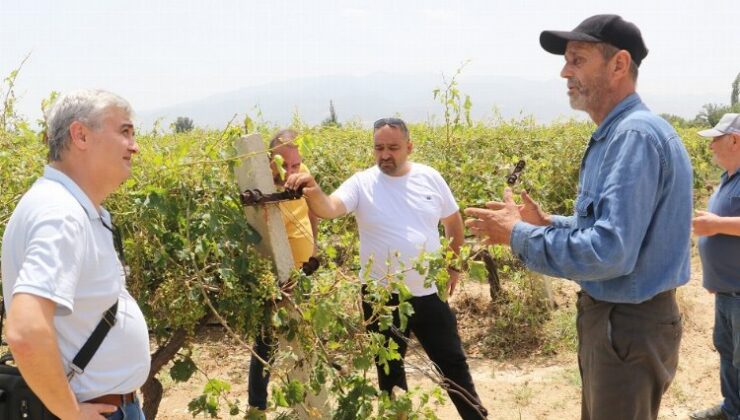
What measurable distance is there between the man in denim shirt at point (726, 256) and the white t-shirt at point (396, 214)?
1553 mm

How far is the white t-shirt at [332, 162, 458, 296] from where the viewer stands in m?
3.56

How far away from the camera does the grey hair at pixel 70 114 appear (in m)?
1.76

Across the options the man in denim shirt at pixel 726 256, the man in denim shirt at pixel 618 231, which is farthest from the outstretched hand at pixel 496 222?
the man in denim shirt at pixel 726 256

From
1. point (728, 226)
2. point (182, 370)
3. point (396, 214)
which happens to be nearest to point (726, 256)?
point (728, 226)

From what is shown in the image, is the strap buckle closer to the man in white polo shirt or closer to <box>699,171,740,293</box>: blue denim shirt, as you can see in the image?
the man in white polo shirt

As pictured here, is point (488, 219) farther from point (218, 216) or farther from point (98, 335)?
point (98, 335)

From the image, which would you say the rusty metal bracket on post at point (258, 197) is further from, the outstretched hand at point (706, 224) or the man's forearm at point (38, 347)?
the outstretched hand at point (706, 224)

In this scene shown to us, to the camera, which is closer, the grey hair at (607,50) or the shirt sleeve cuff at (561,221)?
the grey hair at (607,50)

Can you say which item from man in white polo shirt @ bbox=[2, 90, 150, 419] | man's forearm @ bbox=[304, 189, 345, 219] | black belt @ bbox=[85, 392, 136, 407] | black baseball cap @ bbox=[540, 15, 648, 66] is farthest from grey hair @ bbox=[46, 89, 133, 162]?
black baseball cap @ bbox=[540, 15, 648, 66]

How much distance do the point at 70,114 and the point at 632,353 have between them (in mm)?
1909

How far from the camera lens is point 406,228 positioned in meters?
3.58

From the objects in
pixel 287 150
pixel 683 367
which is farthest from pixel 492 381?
pixel 287 150

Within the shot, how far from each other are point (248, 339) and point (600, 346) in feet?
4.32

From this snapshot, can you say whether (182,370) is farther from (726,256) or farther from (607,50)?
(726,256)
